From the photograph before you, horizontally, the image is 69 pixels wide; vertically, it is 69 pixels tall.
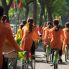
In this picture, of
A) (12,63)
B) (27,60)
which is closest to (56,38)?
(27,60)

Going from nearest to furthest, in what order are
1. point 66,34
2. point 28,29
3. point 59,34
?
point 28,29 < point 59,34 < point 66,34

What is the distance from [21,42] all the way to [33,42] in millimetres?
513

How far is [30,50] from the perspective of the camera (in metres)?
13.9

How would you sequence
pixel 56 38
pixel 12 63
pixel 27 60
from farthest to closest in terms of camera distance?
pixel 56 38
pixel 27 60
pixel 12 63

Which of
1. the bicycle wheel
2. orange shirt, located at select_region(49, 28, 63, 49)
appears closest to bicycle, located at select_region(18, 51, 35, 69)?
the bicycle wheel

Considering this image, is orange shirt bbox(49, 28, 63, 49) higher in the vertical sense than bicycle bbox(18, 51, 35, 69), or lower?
higher

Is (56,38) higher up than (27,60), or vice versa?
(56,38)

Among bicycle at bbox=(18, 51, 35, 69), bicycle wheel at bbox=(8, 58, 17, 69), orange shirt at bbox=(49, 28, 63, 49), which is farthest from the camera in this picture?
orange shirt at bbox=(49, 28, 63, 49)

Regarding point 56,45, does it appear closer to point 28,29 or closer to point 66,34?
point 28,29

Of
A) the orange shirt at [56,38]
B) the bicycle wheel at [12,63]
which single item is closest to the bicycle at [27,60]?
the bicycle wheel at [12,63]

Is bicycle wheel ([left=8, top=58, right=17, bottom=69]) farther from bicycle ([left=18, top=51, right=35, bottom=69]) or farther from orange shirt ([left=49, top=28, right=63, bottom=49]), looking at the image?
orange shirt ([left=49, top=28, right=63, bottom=49])

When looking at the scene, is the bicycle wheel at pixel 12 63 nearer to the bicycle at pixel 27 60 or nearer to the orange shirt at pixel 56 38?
the bicycle at pixel 27 60

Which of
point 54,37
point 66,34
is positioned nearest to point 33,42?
point 54,37

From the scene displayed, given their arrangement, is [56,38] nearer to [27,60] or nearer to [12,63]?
[27,60]
